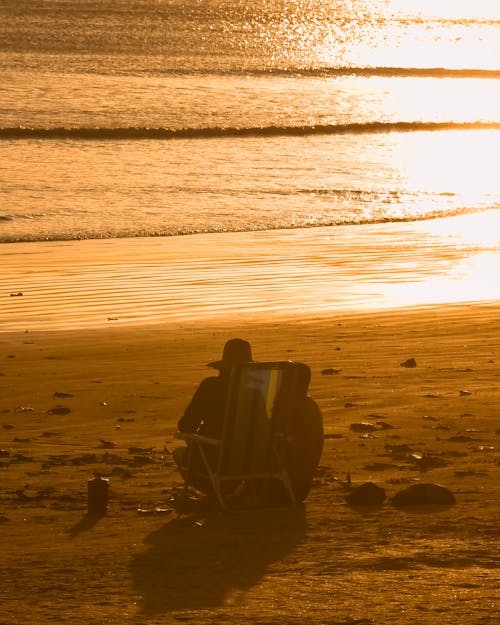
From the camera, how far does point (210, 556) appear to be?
5.83 m

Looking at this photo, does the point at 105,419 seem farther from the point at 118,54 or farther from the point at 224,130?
the point at 118,54

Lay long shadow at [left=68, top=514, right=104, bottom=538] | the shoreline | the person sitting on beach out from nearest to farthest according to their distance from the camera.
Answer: long shadow at [left=68, top=514, right=104, bottom=538], the person sitting on beach, the shoreline

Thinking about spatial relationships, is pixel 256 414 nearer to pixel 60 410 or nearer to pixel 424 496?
pixel 424 496

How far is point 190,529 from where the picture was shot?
20.5 ft

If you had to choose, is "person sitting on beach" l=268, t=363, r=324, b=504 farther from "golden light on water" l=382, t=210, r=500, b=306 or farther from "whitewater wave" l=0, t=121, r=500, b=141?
"whitewater wave" l=0, t=121, r=500, b=141

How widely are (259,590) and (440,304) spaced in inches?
313

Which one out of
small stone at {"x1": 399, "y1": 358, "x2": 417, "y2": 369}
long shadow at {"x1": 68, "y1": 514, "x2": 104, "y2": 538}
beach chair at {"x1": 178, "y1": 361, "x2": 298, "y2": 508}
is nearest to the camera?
long shadow at {"x1": 68, "y1": 514, "x2": 104, "y2": 538}

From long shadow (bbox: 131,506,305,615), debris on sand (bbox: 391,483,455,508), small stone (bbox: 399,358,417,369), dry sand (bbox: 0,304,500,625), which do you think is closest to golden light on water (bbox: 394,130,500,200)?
small stone (bbox: 399,358,417,369)

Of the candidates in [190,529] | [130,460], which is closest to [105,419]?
[130,460]

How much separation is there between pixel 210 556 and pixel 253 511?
699 millimetres

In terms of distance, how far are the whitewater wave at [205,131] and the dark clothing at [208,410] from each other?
23.8 meters

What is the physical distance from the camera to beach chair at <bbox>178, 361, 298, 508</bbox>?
6.38m

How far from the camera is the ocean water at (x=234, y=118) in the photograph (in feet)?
71.8

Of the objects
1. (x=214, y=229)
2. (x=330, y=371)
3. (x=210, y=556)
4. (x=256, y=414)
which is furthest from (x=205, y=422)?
(x=214, y=229)
